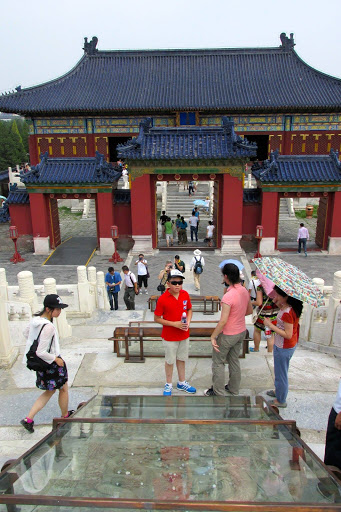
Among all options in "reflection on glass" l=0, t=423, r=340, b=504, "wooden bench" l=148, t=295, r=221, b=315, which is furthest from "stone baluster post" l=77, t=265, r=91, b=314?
"reflection on glass" l=0, t=423, r=340, b=504

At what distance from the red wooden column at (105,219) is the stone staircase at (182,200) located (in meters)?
5.84

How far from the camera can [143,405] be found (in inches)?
159

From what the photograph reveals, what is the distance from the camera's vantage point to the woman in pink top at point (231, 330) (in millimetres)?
4766

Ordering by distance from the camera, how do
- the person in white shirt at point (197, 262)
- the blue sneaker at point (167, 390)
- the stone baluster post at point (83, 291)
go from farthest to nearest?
the person in white shirt at point (197, 262) < the stone baluster post at point (83, 291) < the blue sneaker at point (167, 390)

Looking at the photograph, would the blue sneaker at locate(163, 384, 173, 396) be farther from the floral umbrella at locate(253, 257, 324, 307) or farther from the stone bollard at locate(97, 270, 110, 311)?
the stone bollard at locate(97, 270, 110, 311)

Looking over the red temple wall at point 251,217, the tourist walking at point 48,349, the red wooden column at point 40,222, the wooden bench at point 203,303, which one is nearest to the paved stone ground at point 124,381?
the tourist walking at point 48,349

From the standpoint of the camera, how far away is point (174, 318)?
513cm

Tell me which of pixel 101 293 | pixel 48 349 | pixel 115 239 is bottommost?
pixel 101 293

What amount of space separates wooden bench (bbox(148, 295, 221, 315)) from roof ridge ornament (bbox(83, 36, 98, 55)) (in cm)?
2217

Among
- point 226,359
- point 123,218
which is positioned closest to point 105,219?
point 123,218

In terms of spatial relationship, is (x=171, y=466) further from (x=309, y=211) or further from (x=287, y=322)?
(x=309, y=211)

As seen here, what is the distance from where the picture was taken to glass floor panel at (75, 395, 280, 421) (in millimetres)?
3920

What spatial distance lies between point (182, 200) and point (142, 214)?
26.2 ft

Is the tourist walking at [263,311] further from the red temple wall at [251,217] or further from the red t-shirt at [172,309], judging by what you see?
the red temple wall at [251,217]
